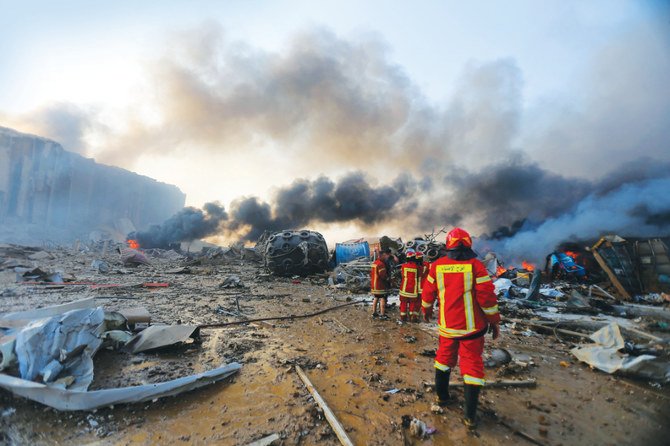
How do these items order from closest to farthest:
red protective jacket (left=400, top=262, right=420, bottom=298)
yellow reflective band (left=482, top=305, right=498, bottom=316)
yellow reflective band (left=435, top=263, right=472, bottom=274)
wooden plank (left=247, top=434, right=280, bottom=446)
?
1. wooden plank (left=247, top=434, right=280, bottom=446)
2. yellow reflective band (left=482, top=305, right=498, bottom=316)
3. yellow reflective band (left=435, top=263, right=472, bottom=274)
4. red protective jacket (left=400, top=262, right=420, bottom=298)

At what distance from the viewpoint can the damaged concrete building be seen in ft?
152

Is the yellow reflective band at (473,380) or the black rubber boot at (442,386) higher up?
the yellow reflective band at (473,380)

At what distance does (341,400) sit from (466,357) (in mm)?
1301

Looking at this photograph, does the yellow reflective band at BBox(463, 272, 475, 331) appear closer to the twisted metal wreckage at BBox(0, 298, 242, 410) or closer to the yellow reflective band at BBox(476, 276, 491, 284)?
the yellow reflective band at BBox(476, 276, 491, 284)

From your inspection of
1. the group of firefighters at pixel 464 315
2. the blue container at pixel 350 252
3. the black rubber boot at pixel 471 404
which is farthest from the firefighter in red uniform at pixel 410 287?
the blue container at pixel 350 252

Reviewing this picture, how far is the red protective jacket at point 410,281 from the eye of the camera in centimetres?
605

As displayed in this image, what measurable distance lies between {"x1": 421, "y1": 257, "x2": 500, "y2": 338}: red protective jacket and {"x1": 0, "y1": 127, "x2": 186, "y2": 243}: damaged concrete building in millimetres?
56097

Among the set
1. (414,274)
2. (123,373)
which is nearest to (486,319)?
(414,274)

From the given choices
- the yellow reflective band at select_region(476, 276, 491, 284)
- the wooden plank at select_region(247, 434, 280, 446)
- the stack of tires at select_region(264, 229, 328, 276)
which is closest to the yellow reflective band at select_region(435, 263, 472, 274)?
the yellow reflective band at select_region(476, 276, 491, 284)

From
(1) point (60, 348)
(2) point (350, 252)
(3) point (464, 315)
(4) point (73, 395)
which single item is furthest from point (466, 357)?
(2) point (350, 252)

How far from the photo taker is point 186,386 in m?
2.88

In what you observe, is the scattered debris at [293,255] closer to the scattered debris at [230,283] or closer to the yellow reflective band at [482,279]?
the scattered debris at [230,283]

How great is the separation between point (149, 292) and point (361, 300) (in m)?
6.30

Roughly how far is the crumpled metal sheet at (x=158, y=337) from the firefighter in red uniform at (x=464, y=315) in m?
3.31
